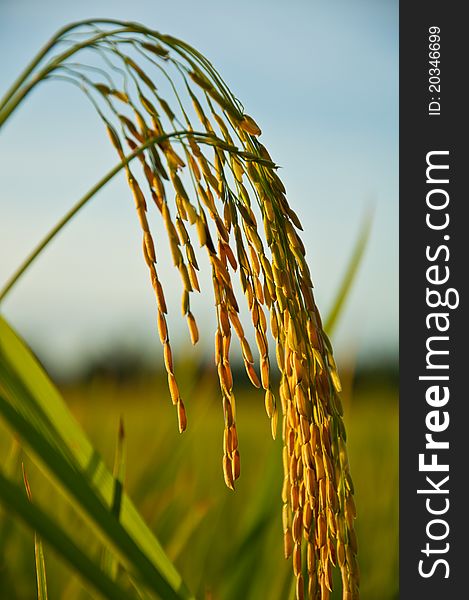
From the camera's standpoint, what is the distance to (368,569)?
1.02 meters

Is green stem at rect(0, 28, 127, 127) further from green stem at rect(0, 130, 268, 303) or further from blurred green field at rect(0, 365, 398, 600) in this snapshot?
blurred green field at rect(0, 365, 398, 600)

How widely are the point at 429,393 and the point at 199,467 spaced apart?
0.41 meters

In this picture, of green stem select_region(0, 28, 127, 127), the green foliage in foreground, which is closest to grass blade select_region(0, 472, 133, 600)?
the green foliage in foreground

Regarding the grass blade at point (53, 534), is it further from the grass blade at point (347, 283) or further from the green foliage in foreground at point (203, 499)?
the grass blade at point (347, 283)

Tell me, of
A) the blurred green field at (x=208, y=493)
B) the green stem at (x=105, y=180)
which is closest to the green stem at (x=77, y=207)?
the green stem at (x=105, y=180)

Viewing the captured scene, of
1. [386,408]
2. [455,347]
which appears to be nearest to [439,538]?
[455,347]

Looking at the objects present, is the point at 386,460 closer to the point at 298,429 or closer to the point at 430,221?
the point at 430,221

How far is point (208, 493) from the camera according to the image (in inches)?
42.9

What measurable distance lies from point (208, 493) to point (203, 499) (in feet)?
0.40

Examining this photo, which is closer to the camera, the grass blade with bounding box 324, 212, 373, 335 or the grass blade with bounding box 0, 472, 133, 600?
the grass blade with bounding box 0, 472, 133, 600

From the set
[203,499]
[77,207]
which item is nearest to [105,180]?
[77,207]

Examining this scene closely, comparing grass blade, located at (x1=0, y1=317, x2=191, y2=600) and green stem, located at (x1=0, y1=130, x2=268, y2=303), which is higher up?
green stem, located at (x1=0, y1=130, x2=268, y2=303)

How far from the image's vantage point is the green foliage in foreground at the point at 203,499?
2.25ft

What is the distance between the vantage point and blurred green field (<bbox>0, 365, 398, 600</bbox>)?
2.31 ft
